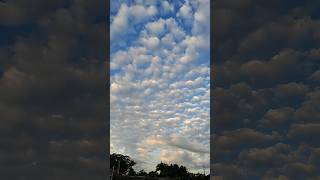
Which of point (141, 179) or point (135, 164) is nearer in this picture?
point (141, 179)

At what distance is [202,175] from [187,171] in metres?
10.7

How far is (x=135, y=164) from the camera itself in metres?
82.8

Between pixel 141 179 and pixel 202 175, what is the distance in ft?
46.4

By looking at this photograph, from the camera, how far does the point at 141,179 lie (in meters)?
46.8

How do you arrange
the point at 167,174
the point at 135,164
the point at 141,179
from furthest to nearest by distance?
1. the point at 135,164
2. the point at 167,174
3. the point at 141,179
